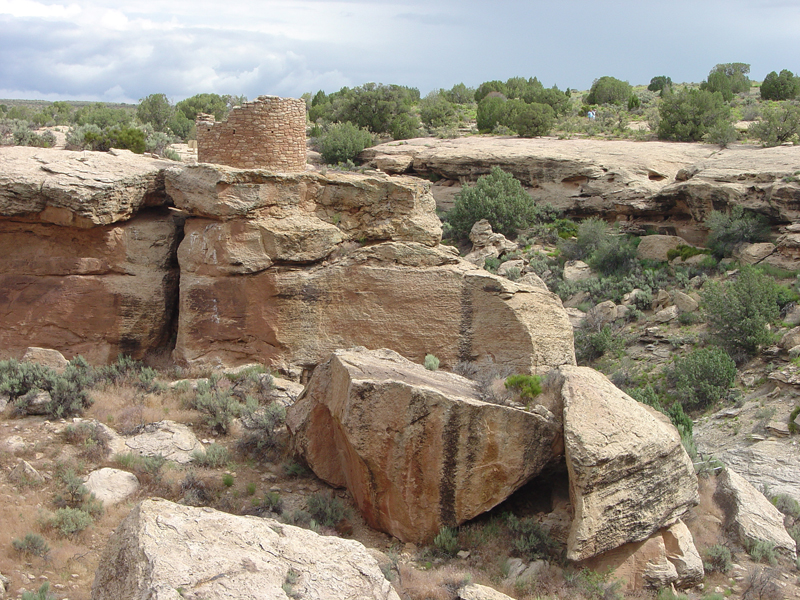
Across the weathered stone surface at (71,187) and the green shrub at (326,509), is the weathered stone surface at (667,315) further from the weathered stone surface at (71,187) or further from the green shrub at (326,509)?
the weathered stone surface at (71,187)

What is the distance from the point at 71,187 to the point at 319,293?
4096mm

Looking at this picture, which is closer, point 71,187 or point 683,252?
point 71,187

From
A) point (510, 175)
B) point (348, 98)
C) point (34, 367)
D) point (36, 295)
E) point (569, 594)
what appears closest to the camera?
point (569, 594)

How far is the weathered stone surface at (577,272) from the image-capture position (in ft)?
70.7

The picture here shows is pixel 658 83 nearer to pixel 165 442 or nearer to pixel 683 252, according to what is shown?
pixel 683 252

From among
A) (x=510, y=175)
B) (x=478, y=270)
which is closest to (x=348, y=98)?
(x=510, y=175)

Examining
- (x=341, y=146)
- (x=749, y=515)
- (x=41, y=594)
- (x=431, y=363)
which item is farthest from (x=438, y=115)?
(x=41, y=594)

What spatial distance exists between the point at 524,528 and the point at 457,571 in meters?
0.97

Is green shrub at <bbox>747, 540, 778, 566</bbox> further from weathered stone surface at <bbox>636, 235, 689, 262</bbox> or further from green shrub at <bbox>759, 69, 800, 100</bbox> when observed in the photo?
green shrub at <bbox>759, 69, 800, 100</bbox>

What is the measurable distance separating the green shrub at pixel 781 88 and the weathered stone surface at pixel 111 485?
42.9 metres

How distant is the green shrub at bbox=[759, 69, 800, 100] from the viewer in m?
40.1

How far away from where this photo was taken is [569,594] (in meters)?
6.76

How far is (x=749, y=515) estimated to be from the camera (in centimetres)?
817

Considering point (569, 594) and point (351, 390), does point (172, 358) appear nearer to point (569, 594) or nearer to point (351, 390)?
point (351, 390)
